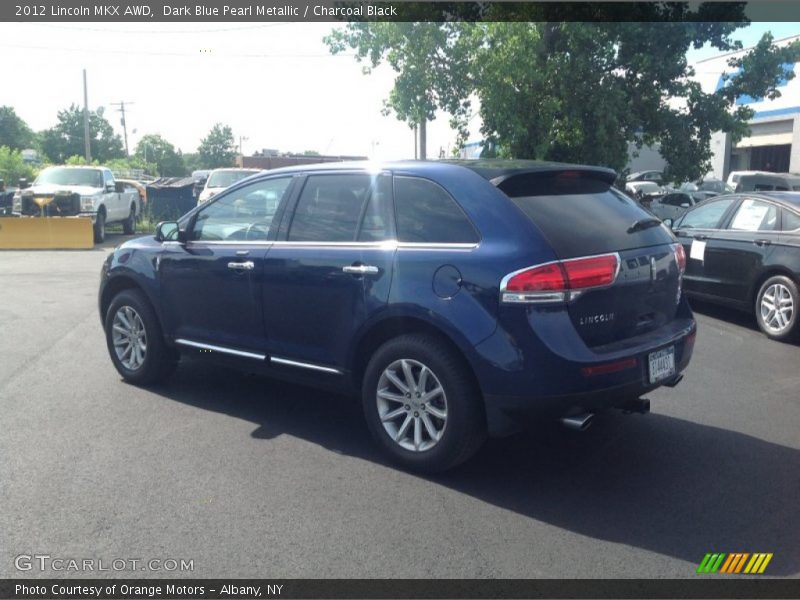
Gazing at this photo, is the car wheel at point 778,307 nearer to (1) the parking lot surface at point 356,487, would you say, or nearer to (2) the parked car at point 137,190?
(1) the parking lot surface at point 356,487

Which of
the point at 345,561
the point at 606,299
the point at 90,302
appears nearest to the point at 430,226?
the point at 606,299

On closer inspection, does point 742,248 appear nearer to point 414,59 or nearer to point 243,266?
point 243,266

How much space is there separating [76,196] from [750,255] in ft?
52.6

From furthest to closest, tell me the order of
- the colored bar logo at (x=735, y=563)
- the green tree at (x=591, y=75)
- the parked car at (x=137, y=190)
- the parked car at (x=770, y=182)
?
the parked car at (x=137, y=190), the parked car at (x=770, y=182), the green tree at (x=591, y=75), the colored bar logo at (x=735, y=563)

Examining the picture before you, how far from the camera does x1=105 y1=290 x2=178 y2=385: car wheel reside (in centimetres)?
647

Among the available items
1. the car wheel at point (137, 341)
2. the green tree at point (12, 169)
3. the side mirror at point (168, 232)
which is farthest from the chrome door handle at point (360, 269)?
the green tree at point (12, 169)

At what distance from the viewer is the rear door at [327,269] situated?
4988 millimetres

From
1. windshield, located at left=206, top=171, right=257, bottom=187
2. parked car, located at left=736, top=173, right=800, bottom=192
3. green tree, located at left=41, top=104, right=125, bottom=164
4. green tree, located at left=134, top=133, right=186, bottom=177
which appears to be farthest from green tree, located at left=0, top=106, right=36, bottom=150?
parked car, located at left=736, top=173, right=800, bottom=192

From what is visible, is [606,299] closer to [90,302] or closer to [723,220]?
[723,220]

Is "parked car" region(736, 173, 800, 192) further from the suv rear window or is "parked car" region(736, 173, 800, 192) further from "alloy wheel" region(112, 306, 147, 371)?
"alloy wheel" region(112, 306, 147, 371)

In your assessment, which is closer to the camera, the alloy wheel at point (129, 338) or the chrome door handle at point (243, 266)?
the chrome door handle at point (243, 266)

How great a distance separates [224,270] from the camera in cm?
584

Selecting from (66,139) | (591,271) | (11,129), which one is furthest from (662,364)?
(11,129)

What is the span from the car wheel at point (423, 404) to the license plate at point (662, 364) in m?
1.03
